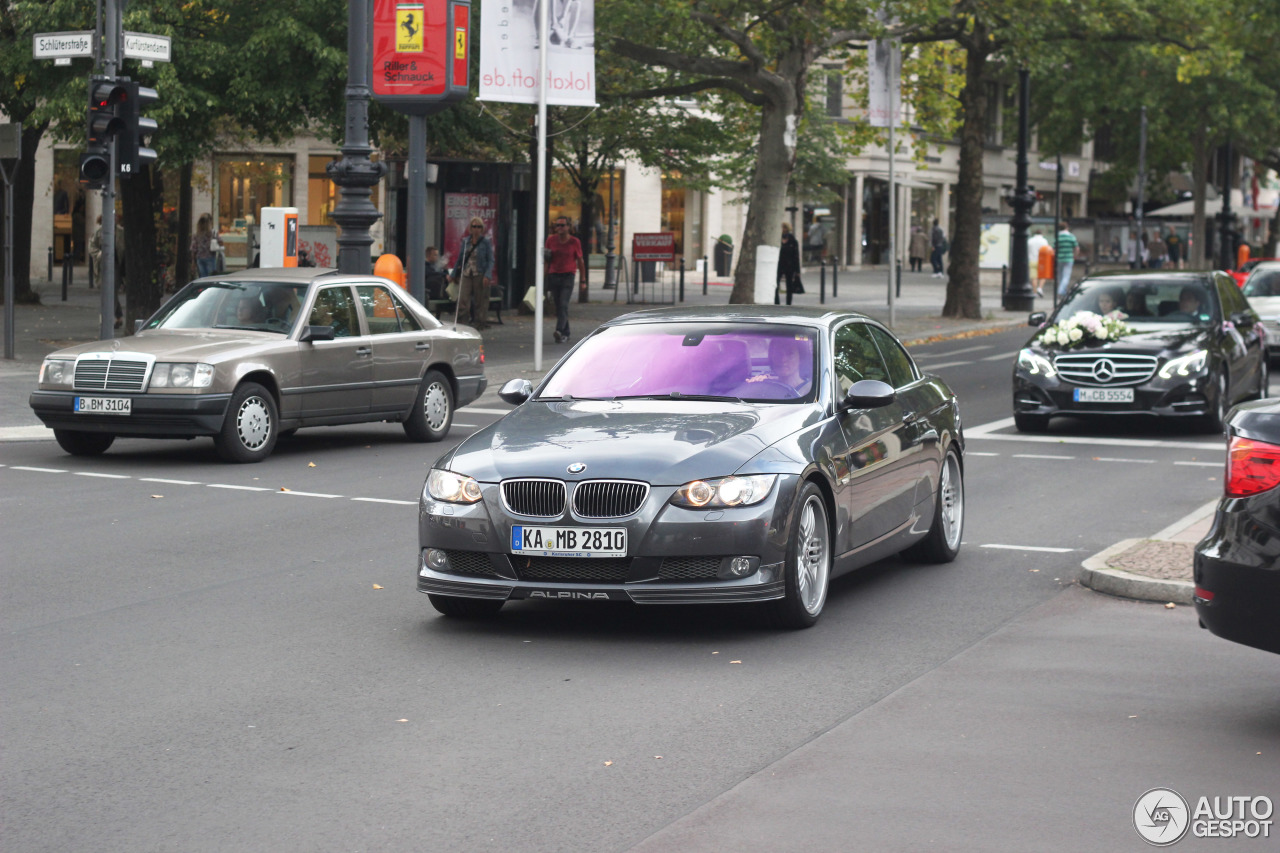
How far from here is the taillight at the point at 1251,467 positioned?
583 cm

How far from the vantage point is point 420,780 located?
215 inches

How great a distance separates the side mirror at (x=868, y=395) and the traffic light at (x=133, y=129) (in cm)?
1257

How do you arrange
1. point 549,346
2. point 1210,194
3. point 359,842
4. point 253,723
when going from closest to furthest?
point 359,842
point 253,723
point 549,346
point 1210,194

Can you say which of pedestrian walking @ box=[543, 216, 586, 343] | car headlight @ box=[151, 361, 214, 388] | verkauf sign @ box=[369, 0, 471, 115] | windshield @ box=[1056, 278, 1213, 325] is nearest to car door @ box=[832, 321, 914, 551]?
car headlight @ box=[151, 361, 214, 388]

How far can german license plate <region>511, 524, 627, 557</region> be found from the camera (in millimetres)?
7336

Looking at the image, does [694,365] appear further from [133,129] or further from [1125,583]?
[133,129]

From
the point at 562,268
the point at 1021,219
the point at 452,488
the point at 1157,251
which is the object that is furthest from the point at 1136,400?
the point at 1157,251

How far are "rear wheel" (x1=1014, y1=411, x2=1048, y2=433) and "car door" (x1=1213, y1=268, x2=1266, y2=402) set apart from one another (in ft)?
6.22

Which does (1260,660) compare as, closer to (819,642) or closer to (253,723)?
(819,642)

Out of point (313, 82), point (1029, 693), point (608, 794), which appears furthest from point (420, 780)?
point (313, 82)

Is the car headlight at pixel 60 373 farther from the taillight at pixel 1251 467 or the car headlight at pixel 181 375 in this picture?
the taillight at pixel 1251 467

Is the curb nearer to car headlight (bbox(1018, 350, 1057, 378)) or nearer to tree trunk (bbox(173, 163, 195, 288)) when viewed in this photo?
car headlight (bbox(1018, 350, 1057, 378))

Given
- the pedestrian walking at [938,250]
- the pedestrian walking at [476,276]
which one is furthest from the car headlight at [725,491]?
the pedestrian walking at [938,250]

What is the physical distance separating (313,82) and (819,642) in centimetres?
1808
